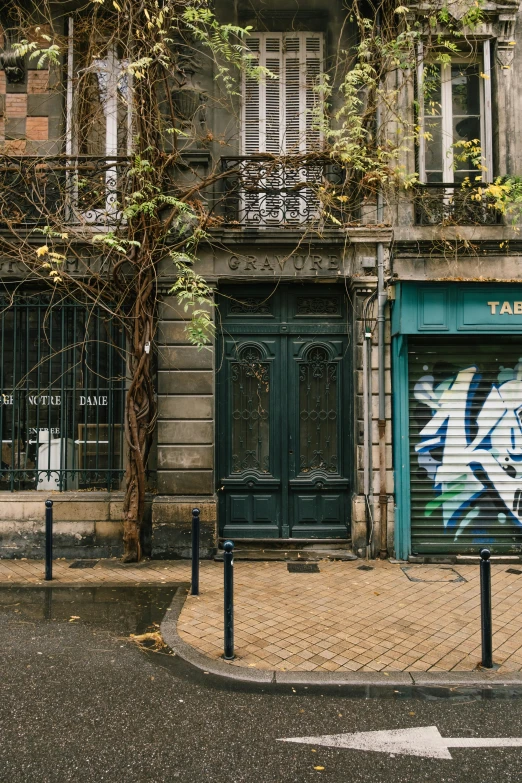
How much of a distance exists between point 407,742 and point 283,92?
8.89m

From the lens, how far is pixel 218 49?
7957mm

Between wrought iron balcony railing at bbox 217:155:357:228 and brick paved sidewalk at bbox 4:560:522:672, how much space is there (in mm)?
5069

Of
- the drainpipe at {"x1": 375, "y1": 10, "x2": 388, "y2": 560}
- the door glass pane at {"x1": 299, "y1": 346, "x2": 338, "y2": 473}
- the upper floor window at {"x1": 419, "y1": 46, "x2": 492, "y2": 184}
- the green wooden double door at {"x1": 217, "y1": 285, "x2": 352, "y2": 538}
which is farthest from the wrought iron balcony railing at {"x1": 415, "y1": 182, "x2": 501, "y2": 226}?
the door glass pane at {"x1": 299, "y1": 346, "x2": 338, "y2": 473}

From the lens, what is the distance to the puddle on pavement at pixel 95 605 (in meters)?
5.87

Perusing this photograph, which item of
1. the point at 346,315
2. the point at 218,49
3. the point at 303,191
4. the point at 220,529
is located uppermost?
the point at 218,49

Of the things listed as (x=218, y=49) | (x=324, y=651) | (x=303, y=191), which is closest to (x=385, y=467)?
(x=324, y=651)

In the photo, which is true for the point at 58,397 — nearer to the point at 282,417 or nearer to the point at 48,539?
the point at 48,539

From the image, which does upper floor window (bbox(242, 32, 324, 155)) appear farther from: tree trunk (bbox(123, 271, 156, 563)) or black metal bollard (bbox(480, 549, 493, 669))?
black metal bollard (bbox(480, 549, 493, 669))

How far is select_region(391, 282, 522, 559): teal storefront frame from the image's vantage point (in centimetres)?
811

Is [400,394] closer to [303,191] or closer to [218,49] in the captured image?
Result: [303,191]

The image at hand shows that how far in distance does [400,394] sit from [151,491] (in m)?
4.07

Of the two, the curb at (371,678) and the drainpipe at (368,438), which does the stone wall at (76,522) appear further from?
the curb at (371,678)

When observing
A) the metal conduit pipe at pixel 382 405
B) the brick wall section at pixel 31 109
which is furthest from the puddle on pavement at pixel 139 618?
the brick wall section at pixel 31 109

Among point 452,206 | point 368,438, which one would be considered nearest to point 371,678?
point 368,438
